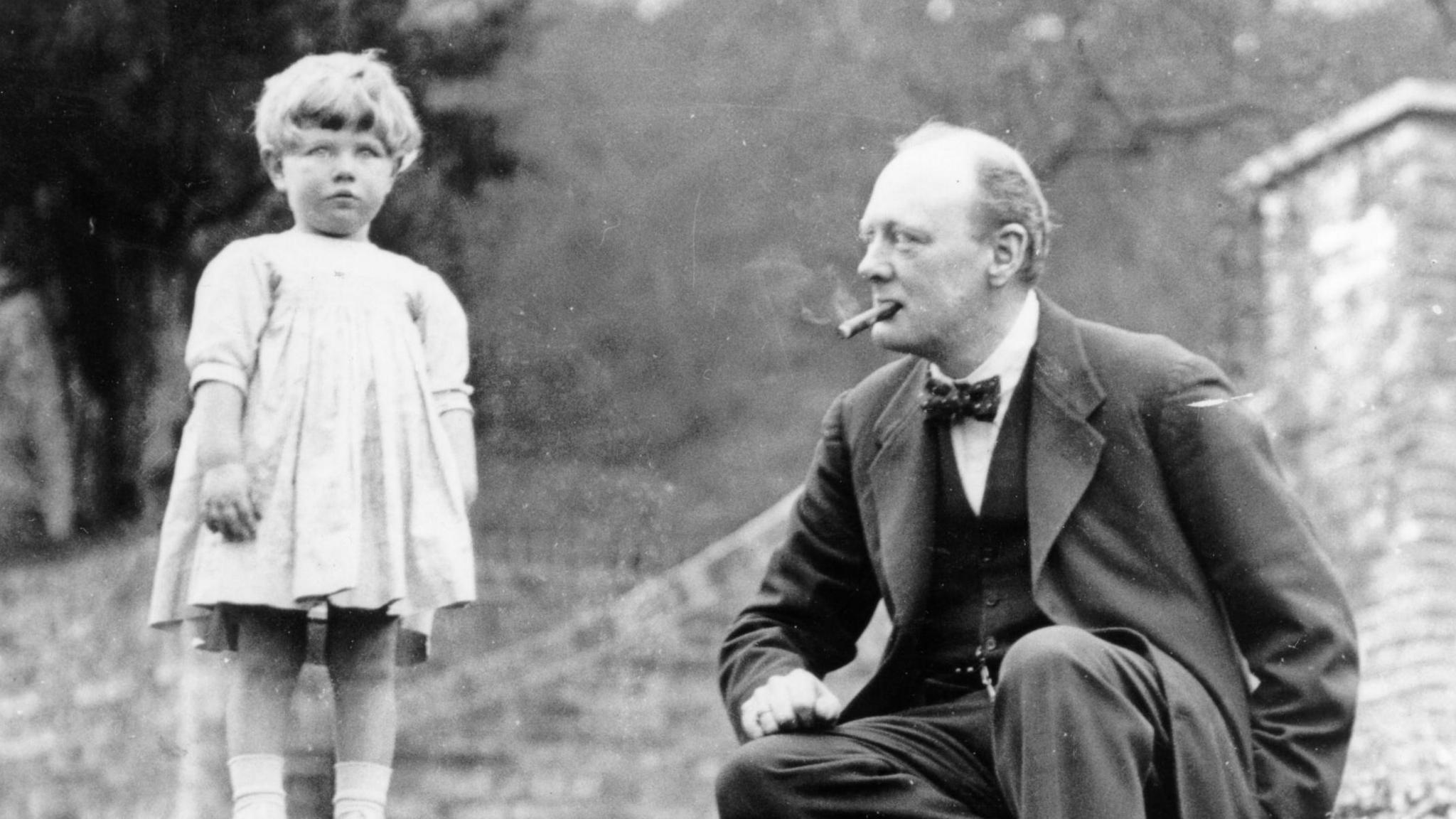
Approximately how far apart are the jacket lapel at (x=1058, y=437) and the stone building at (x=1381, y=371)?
2.89 metres

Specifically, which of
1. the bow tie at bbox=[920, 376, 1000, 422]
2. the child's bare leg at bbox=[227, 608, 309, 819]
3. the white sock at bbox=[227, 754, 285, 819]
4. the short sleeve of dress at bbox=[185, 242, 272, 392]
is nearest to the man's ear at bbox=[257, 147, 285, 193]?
the short sleeve of dress at bbox=[185, 242, 272, 392]

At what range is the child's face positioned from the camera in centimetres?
349

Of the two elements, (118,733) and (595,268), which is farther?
(595,268)

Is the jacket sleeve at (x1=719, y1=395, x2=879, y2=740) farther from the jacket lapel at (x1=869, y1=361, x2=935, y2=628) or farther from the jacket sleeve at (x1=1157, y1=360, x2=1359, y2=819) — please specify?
the jacket sleeve at (x1=1157, y1=360, x2=1359, y2=819)

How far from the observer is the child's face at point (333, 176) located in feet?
11.4

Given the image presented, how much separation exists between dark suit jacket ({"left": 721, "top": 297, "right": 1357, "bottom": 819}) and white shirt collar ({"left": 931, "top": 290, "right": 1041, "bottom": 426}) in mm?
30

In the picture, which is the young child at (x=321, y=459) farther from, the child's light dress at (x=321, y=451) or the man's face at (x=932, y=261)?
the man's face at (x=932, y=261)

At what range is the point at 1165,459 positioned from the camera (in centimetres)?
303

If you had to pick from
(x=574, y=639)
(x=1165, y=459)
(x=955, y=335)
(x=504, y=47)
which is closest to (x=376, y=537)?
(x=955, y=335)

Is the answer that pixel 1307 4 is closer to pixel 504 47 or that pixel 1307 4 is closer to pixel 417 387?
pixel 504 47

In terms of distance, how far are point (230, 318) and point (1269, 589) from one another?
177cm

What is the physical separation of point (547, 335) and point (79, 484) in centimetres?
175

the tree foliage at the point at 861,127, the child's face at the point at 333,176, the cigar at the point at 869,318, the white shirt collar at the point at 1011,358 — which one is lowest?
the white shirt collar at the point at 1011,358

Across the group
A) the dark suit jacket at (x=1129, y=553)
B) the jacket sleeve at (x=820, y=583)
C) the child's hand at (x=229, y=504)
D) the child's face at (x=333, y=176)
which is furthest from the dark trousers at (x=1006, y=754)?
the child's face at (x=333, y=176)
